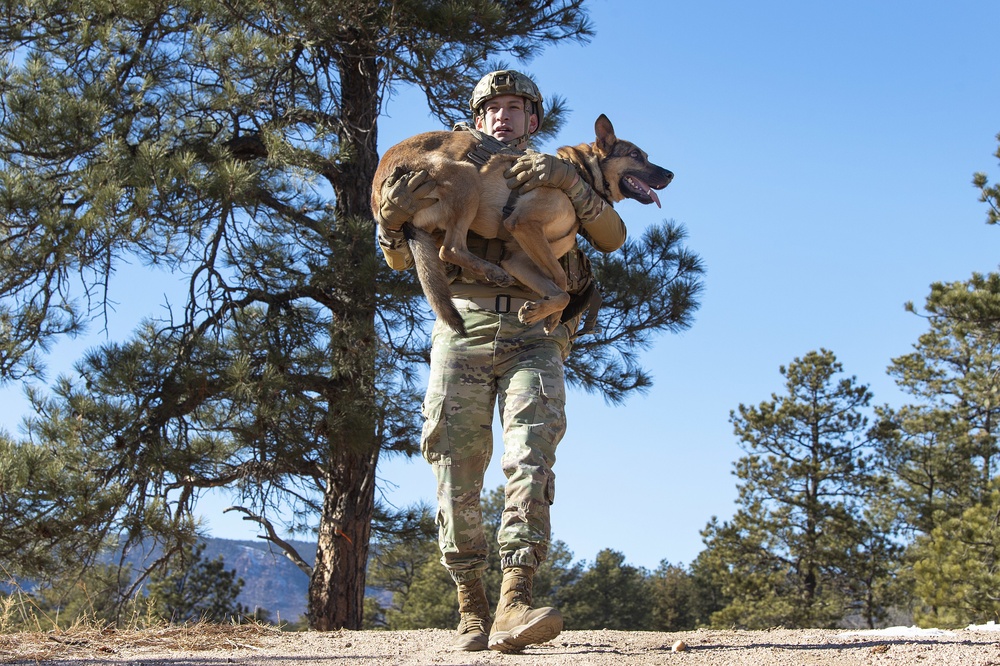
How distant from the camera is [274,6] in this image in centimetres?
778

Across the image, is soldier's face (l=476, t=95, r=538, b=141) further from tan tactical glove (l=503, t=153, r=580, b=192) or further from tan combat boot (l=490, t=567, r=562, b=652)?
tan combat boot (l=490, t=567, r=562, b=652)

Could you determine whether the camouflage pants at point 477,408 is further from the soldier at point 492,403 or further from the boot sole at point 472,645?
the boot sole at point 472,645

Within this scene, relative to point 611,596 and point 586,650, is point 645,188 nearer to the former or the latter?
point 586,650

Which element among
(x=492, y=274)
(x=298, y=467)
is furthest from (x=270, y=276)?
(x=492, y=274)

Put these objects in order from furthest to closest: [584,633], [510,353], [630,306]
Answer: [630,306], [584,633], [510,353]

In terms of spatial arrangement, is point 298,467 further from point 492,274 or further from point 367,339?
point 492,274

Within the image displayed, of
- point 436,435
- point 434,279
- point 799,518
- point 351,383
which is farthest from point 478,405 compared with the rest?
point 799,518

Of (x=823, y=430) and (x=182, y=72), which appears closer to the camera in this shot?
(x=182, y=72)

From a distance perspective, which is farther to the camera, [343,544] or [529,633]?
[343,544]

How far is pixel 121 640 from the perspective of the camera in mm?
4578

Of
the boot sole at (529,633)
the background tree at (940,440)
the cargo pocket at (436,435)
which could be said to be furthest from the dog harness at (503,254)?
the background tree at (940,440)

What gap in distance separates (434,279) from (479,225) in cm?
31

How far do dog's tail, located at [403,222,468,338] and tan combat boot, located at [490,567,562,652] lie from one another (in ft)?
3.08

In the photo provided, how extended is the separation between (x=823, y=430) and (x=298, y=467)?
70.3ft
